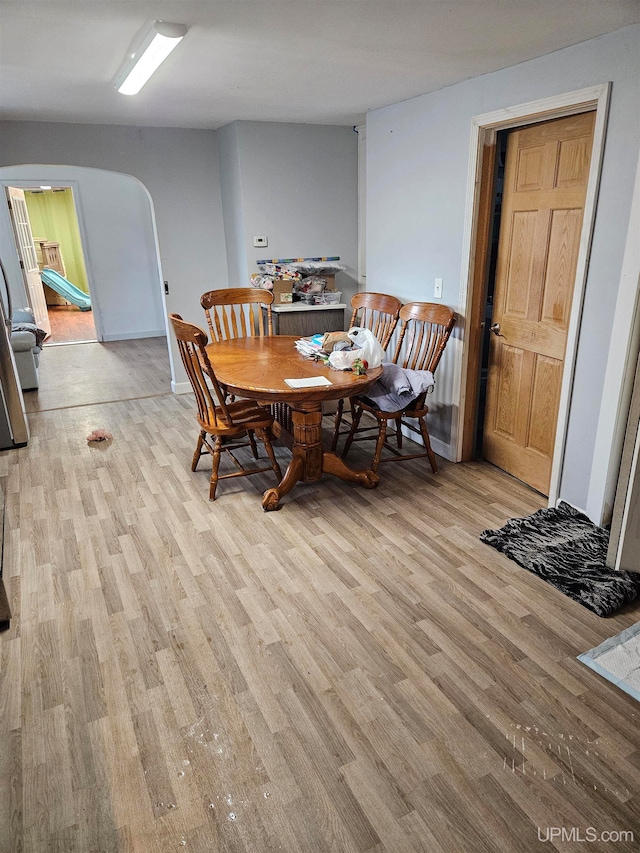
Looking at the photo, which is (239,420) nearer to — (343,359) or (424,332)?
(343,359)

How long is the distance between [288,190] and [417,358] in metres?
2.13

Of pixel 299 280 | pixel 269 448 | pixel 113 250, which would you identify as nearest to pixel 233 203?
pixel 299 280

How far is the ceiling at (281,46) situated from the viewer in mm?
2023

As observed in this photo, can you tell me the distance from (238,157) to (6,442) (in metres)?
2.88

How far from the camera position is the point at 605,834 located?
1505mm

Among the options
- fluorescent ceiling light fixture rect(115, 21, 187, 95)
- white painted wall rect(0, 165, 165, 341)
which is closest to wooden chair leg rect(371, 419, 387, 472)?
fluorescent ceiling light fixture rect(115, 21, 187, 95)

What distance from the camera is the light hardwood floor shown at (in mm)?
1563

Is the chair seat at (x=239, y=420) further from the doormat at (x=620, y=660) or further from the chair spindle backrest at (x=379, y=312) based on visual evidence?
the doormat at (x=620, y=660)

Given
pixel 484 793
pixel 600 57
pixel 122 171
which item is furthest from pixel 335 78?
pixel 484 793

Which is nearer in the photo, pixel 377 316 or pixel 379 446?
pixel 379 446

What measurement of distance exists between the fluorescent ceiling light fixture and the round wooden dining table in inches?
59.1

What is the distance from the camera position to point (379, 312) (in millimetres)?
4125

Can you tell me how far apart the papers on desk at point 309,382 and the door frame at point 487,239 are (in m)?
1.02

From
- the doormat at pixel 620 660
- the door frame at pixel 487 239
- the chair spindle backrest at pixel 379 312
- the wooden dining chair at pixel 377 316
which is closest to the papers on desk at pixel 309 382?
the wooden dining chair at pixel 377 316
